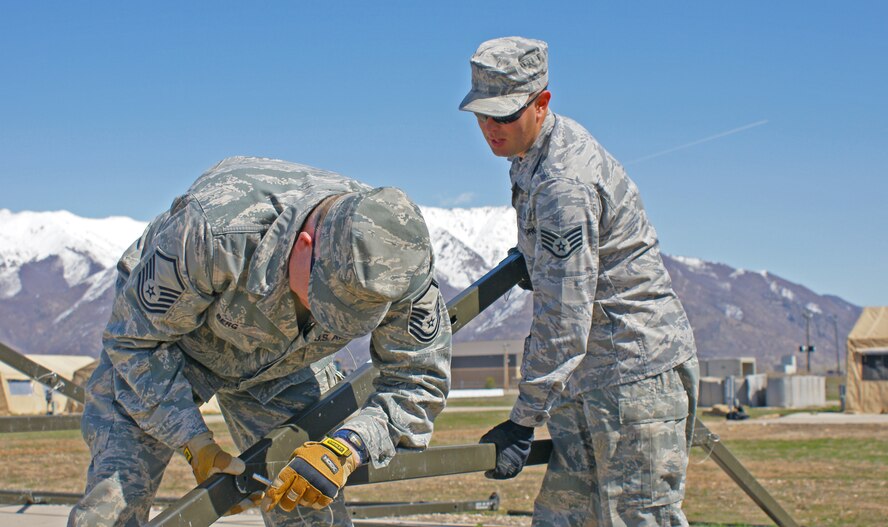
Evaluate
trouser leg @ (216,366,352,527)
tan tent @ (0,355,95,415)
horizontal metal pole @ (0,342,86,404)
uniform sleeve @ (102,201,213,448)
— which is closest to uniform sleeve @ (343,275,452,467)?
trouser leg @ (216,366,352,527)

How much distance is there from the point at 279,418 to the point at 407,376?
0.67 meters

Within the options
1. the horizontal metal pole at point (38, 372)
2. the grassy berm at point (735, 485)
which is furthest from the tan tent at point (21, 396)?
the horizontal metal pole at point (38, 372)

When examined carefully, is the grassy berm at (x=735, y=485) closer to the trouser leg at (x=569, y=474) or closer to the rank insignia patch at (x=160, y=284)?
the trouser leg at (x=569, y=474)

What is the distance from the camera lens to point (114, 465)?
3.57 m

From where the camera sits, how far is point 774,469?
13.3 meters

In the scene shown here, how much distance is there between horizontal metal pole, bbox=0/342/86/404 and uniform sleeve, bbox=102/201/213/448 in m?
3.43

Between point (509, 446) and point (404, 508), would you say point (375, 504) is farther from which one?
point (509, 446)

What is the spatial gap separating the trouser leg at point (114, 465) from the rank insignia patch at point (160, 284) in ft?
1.78

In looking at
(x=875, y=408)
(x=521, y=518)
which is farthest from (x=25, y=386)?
(x=521, y=518)

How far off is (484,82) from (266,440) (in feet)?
4.76

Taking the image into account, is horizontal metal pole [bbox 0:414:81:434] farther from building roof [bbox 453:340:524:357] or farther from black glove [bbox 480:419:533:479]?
building roof [bbox 453:340:524:357]

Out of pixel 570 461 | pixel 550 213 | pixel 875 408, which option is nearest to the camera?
pixel 550 213

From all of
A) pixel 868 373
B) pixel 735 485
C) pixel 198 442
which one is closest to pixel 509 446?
pixel 198 442

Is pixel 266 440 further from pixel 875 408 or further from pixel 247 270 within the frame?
pixel 875 408
